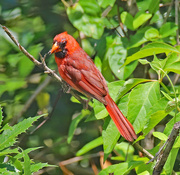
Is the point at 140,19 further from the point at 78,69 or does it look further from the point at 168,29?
the point at 78,69

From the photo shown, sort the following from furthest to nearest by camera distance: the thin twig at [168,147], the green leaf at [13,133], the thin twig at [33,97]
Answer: the thin twig at [33,97]
the green leaf at [13,133]
the thin twig at [168,147]

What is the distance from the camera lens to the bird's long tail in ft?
5.52

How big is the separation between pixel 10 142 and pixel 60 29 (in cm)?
161

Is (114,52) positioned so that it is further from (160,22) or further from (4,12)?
(4,12)

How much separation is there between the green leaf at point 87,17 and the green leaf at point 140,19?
202mm

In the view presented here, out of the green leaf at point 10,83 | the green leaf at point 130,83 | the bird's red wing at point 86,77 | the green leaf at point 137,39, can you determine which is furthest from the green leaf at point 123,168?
the green leaf at point 10,83

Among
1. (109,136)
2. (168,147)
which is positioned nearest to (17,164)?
(109,136)

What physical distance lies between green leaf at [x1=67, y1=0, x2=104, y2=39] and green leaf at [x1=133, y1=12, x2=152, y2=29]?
0.66 ft

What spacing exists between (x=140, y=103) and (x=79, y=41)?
1173 mm

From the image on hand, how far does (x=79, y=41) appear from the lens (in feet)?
8.96

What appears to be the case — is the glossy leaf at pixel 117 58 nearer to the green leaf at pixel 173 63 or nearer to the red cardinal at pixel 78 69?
the red cardinal at pixel 78 69

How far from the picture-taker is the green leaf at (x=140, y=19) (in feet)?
7.38

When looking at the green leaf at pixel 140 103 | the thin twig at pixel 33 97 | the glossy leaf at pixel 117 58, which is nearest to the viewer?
the green leaf at pixel 140 103

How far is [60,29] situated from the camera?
2.90 metres
